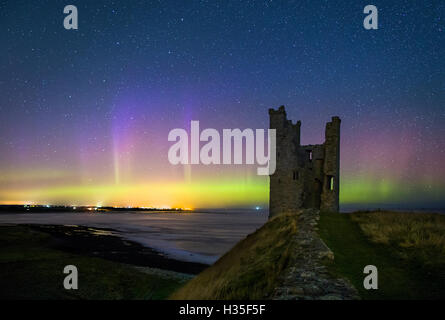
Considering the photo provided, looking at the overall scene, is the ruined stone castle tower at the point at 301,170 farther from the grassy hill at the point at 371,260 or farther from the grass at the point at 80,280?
the grassy hill at the point at 371,260

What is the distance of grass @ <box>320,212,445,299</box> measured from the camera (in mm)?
7262

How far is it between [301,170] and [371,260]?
957 inches

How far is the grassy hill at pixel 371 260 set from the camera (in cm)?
736

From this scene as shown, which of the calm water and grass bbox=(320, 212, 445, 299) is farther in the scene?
the calm water

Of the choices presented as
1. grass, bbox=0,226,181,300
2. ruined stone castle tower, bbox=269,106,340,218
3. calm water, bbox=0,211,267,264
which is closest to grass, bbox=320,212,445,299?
grass, bbox=0,226,181,300

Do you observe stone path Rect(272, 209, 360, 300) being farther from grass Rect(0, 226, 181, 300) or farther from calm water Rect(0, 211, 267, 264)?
calm water Rect(0, 211, 267, 264)

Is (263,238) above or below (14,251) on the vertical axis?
above

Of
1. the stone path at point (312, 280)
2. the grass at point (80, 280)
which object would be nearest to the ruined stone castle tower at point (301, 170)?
the grass at point (80, 280)

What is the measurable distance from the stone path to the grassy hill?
0.32 meters
